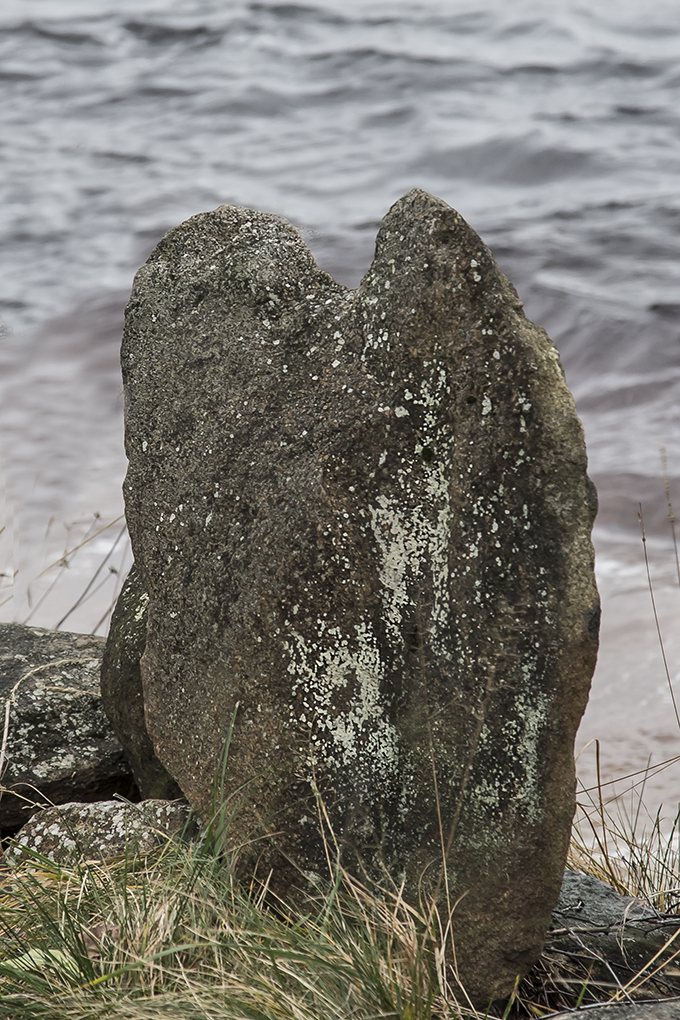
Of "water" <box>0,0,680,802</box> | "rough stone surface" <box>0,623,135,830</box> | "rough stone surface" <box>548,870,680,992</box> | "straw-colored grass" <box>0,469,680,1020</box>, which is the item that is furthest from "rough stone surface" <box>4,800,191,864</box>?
"water" <box>0,0,680,802</box>

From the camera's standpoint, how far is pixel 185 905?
1.65 m

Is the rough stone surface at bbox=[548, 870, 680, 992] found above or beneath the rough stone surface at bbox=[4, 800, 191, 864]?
beneath

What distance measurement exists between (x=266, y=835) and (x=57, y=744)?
2.74 ft

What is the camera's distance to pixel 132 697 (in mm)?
2143

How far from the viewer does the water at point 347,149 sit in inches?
309

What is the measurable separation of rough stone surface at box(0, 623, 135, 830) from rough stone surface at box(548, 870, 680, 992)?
0.98 m

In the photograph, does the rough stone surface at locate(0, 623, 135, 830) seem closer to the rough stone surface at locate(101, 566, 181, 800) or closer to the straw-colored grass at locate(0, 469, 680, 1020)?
the rough stone surface at locate(101, 566, 181, 800)

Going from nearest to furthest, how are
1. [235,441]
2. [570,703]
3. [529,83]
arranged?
[570,703]
[235,441]
[529,83]

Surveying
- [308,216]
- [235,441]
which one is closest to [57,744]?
[235,441]

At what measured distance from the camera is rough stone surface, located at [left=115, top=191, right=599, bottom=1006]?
1.63m

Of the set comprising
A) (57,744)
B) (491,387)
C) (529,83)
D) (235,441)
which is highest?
(529,83)

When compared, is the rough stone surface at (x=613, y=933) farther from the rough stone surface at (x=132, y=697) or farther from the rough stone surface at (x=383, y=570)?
the rough stone surface at (x=132, y=697)

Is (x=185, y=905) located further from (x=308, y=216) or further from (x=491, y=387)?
(x=308, y=216)

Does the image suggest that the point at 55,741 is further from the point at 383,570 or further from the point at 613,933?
the point at 613,933
